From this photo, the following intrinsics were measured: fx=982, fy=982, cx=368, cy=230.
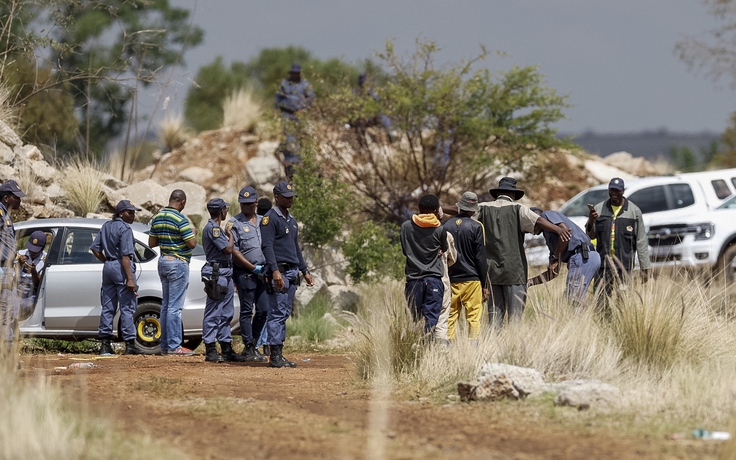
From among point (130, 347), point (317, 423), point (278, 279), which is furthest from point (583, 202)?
point (317, 423)

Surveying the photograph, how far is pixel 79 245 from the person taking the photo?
1173 centimetres

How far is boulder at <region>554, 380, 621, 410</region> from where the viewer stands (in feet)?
22.7

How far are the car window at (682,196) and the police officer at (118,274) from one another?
8534mm

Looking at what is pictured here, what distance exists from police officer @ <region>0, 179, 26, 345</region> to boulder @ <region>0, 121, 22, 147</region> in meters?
5.84

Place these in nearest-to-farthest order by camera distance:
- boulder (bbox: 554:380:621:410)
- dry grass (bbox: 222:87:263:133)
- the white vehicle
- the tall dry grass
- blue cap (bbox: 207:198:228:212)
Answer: boulder (bbox: 554:380:621:410)
the tall dry grass
blue cap (bbox: 207:198:228:212)
the white vehicle
dry grass (bbox: 222:87:263:133)

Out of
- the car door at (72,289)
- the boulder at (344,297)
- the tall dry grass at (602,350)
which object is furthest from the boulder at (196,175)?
the tall dry grass at (602,350)

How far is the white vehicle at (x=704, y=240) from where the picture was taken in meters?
14.4

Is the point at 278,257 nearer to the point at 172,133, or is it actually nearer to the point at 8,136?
the point at 8,136

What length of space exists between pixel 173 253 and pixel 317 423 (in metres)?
4.92

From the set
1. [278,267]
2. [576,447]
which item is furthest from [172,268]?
[576,447]

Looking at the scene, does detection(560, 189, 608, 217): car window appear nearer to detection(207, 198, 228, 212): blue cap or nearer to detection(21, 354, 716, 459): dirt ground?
detection(207, 198, 228, 212): blue cap

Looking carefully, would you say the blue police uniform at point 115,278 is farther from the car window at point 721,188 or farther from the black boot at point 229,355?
the car window at point 721,188

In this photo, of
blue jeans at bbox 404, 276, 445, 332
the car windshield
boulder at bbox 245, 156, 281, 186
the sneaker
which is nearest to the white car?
the sneaker

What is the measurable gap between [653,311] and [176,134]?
58.3 ft
